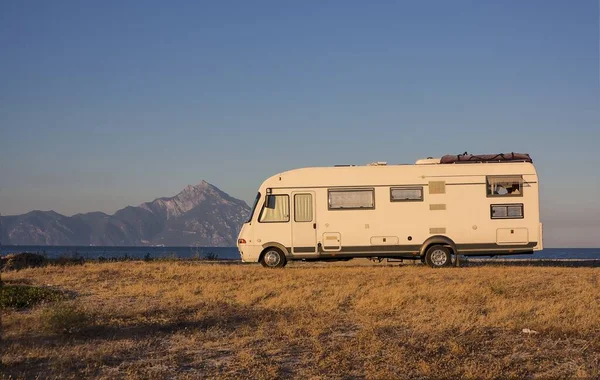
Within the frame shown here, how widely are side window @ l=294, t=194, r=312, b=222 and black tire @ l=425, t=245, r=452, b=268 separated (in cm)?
409

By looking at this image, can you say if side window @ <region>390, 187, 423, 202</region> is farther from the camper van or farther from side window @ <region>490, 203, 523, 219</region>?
side window @ <region>490, 203, 523, 219</region>

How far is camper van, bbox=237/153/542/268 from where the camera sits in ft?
68.7

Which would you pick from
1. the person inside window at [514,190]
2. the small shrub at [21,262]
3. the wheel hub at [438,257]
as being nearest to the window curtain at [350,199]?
the wheel hub at [438,257]

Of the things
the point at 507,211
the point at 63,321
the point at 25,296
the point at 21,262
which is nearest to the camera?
the point at 63,321

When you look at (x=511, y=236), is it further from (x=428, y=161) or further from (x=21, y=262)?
(x=21, y=262)

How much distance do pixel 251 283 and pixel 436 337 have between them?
7.42 metres

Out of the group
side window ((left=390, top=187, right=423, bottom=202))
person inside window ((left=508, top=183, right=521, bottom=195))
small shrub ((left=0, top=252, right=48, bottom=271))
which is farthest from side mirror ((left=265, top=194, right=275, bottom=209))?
small shrub ((left=0, top=252, right=48, bottom=271))

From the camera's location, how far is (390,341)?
32.7 feet

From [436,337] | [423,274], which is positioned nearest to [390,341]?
[436,337]

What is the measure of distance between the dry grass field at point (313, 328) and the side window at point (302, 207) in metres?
3.75

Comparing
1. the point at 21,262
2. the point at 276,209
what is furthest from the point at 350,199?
the point at 21,262

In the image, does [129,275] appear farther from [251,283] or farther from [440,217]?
[440,217]

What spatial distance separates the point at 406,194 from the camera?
2119 cm

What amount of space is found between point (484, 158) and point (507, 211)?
1.96m
